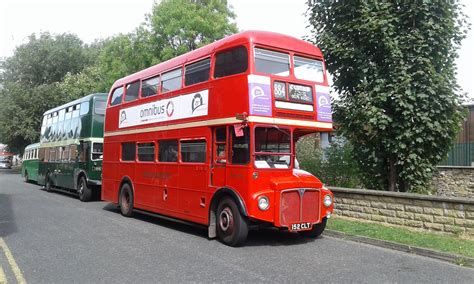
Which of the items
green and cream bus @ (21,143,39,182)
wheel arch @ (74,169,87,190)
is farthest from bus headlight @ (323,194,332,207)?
green and cream bus @ (21,143,39,182)

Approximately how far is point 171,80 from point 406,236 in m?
6.62

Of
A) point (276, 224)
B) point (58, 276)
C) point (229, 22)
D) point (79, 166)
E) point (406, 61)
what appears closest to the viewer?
point (58, 276)

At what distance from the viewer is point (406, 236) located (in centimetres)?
924

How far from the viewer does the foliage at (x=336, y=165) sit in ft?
44.7

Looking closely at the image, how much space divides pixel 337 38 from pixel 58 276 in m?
9.24

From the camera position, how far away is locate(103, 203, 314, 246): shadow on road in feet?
30.8

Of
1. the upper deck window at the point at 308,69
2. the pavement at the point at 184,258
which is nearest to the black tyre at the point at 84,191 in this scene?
the pavement at the point at 184,258

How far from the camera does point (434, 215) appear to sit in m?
9.51

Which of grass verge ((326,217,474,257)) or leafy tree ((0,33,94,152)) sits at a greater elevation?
leafy tree ((0,33,94,152))

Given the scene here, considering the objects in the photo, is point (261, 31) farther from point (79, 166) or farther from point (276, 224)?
point (79, 166)

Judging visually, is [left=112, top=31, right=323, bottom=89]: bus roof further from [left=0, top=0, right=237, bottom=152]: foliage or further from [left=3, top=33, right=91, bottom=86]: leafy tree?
[left=3, top=33, right=91, bottom=86]: leafy tree

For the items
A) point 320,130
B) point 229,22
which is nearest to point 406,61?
point 320,130

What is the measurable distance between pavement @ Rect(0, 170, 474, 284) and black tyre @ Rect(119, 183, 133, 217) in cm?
171

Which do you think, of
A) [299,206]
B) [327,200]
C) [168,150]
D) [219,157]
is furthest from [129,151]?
[327,200]
